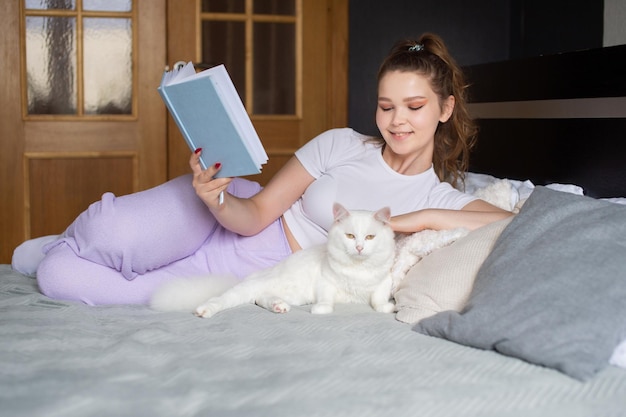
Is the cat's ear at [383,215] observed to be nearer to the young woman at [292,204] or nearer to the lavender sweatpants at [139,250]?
the young woman at [292,204]

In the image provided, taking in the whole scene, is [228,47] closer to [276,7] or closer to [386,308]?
[276,7]

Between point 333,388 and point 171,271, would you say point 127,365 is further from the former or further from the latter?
point 171,271

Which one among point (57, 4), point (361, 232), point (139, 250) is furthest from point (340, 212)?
point (57, 4)

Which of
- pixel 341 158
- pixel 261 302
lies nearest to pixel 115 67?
pixel 341 158

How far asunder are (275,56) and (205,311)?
2714 millimetres

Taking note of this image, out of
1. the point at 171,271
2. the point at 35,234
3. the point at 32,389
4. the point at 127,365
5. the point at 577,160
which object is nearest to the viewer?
the point at 32,389

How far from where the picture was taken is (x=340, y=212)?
185 centimetres

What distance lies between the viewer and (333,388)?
4.21 ft

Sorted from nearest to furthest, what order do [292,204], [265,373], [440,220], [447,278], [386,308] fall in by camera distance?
1. [265,373]
2. [447,278]
3. [386,308]
4. [440,220]
5. [292,204]

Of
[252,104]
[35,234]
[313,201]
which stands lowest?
[35,234]

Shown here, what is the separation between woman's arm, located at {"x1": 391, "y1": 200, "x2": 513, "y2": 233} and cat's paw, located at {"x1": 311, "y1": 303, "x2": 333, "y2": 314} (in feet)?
0.96

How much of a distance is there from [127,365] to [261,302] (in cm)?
54

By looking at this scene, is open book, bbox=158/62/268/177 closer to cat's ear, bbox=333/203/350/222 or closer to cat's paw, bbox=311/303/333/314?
cat's ear, bbox=333/203/350/222

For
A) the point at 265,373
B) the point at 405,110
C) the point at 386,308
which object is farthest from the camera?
the point at 405,110
